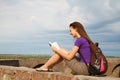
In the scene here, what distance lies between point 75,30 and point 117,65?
660cm

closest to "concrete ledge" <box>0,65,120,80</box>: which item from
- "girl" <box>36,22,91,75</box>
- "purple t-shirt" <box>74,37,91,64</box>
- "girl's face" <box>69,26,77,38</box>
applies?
"girl" <box>36,22,91,75</box>

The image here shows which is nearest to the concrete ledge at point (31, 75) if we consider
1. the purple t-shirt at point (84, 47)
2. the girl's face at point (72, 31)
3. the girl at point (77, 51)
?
the girl at point (77, 51)

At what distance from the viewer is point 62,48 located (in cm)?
584

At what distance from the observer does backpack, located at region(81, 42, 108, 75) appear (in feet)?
17.5

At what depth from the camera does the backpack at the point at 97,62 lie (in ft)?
17.5

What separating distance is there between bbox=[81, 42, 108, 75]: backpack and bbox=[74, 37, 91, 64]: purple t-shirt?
7 cm

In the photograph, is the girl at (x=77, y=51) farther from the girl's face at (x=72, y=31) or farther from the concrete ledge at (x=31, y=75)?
the concrete ledge at (x=31, y=75)

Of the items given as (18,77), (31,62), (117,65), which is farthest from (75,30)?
(31,62)

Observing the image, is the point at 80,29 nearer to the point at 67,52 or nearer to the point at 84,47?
the point at 84,47

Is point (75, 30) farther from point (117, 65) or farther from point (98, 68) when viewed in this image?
point (117, 65)

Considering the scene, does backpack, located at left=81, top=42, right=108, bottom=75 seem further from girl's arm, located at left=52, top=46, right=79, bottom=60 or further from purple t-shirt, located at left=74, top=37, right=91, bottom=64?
girl's arm, located at left=52, top=46, right=79, bottom=60

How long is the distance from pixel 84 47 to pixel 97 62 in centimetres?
34

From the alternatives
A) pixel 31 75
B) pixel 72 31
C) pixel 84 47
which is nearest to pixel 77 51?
pixel 84 47

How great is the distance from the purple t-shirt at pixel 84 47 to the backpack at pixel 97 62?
7cm
